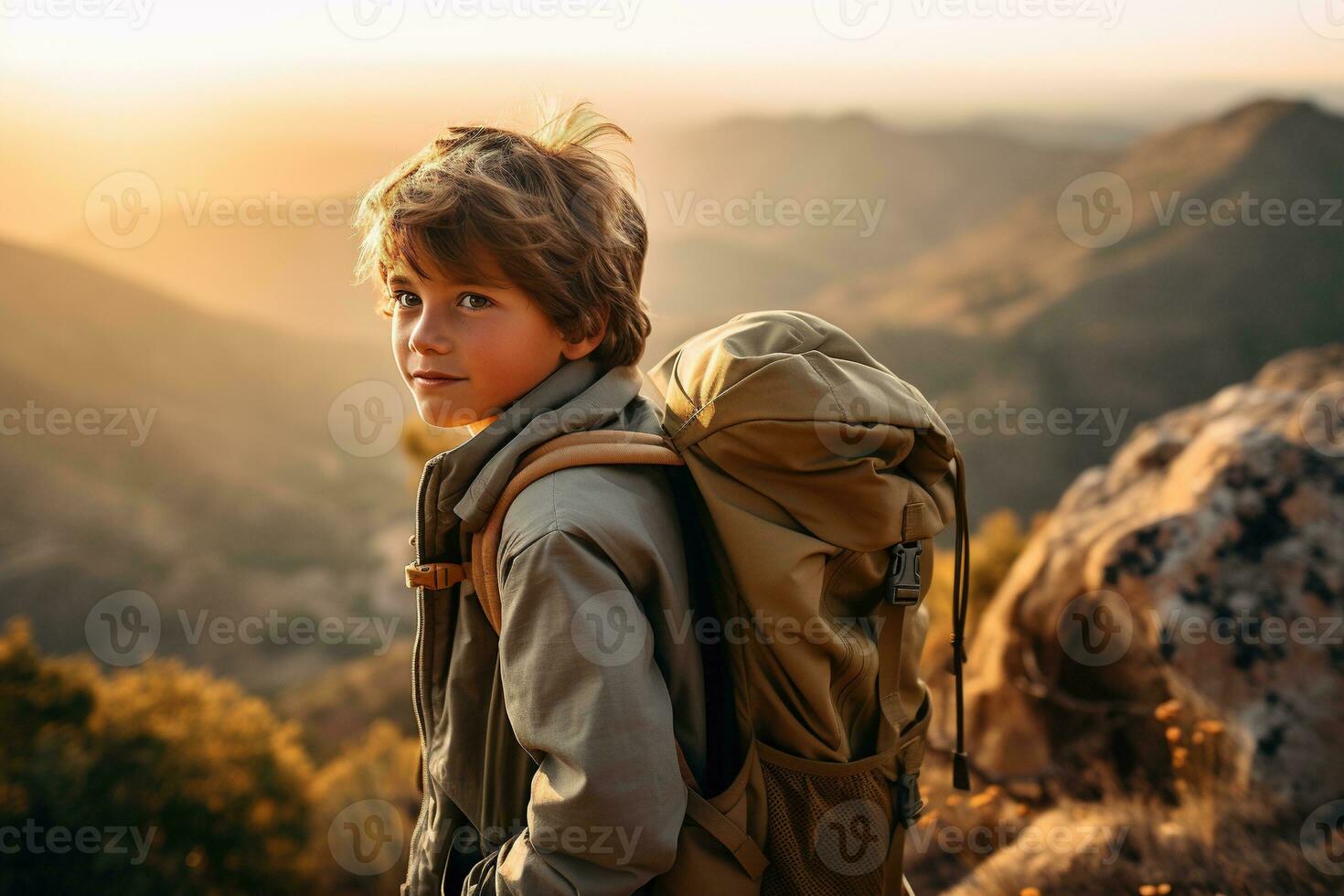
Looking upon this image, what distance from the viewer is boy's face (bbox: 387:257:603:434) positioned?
4.23 feet

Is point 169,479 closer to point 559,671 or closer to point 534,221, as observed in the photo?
point 534,221

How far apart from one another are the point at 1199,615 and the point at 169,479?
6755mm

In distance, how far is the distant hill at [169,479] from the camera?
5512mm

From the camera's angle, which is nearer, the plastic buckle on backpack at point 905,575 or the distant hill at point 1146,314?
the plastic buckle on backpack at point 905,575

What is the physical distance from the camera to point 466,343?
129 centimetres

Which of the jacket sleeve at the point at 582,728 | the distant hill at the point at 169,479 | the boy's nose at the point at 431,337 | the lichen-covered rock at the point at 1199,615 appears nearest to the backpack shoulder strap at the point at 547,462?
the jacket sleeve at the point at 582,728

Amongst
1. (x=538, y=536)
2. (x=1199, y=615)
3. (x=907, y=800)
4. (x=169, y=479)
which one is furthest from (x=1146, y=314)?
(x=538, y=536)

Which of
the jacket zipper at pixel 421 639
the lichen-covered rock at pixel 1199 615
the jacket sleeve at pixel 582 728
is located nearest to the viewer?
the jacket sleeve at pixel 582 728

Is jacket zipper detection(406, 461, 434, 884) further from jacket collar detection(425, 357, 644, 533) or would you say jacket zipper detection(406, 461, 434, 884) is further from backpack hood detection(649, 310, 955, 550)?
backpack hood detection(649, 310, 955, 550)

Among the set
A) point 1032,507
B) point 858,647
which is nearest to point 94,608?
point 858,647

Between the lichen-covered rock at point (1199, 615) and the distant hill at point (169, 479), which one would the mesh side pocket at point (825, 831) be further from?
the distant hill at point (169, 479)

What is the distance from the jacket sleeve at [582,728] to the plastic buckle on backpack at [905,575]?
1.36ft

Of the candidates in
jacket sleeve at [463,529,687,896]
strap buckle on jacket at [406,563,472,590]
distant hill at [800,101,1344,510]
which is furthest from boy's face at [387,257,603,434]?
distant hill at [800,101,1344,510]

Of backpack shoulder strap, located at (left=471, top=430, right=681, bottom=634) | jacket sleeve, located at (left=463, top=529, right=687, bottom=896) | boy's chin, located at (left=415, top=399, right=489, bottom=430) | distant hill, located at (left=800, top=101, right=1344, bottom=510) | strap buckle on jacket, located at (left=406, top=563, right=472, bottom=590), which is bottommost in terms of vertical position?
jacket sleeve, located at (left=463, top=529, right=687, bottom=896)
